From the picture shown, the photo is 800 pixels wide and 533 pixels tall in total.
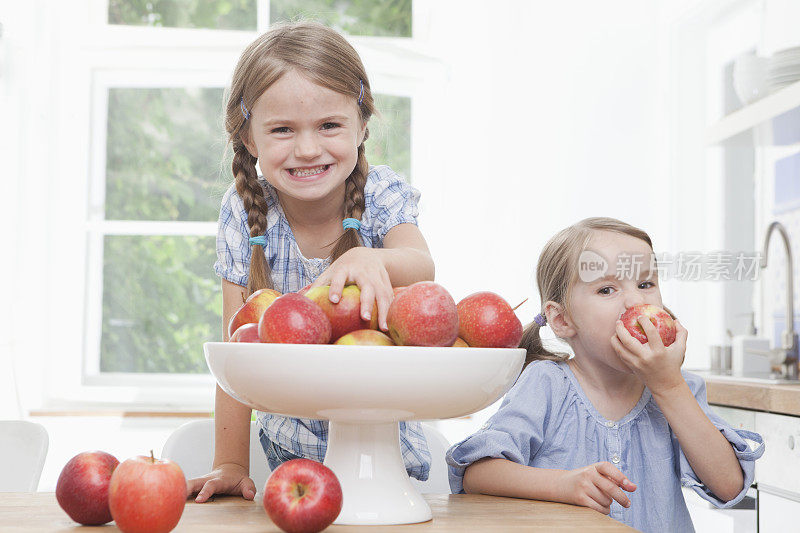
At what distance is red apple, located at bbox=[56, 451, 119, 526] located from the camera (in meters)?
0.77

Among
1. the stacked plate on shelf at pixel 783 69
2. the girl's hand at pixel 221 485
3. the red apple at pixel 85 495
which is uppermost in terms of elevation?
the stacked plate on shelf at pixel 783 69

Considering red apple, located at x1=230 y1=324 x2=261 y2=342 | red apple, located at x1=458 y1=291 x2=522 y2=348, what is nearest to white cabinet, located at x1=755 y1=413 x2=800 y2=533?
red apple, located at x1=458 y1=291 x2=522 y2=348

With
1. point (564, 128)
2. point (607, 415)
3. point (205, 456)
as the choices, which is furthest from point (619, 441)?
point (564, 128)

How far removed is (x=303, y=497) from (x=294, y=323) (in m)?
0.16

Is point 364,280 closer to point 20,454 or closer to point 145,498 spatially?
point 145,498

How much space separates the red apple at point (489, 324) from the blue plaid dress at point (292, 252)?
0.44 meters

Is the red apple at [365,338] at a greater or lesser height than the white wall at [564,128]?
lesser

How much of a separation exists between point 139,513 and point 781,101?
2062 millimetres

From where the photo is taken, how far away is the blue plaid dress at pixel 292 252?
4.29 feet

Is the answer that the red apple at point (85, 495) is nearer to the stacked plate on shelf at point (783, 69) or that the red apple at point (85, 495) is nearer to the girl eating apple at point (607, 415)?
the girl eating apple at point (607, 415)

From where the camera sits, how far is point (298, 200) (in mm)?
1359

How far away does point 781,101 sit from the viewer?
2.23 m

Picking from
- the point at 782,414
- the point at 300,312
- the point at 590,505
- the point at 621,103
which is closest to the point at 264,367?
the point at 300,312

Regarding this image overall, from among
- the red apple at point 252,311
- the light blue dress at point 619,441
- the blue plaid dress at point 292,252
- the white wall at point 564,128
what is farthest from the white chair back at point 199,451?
the white wall at point 564,128
